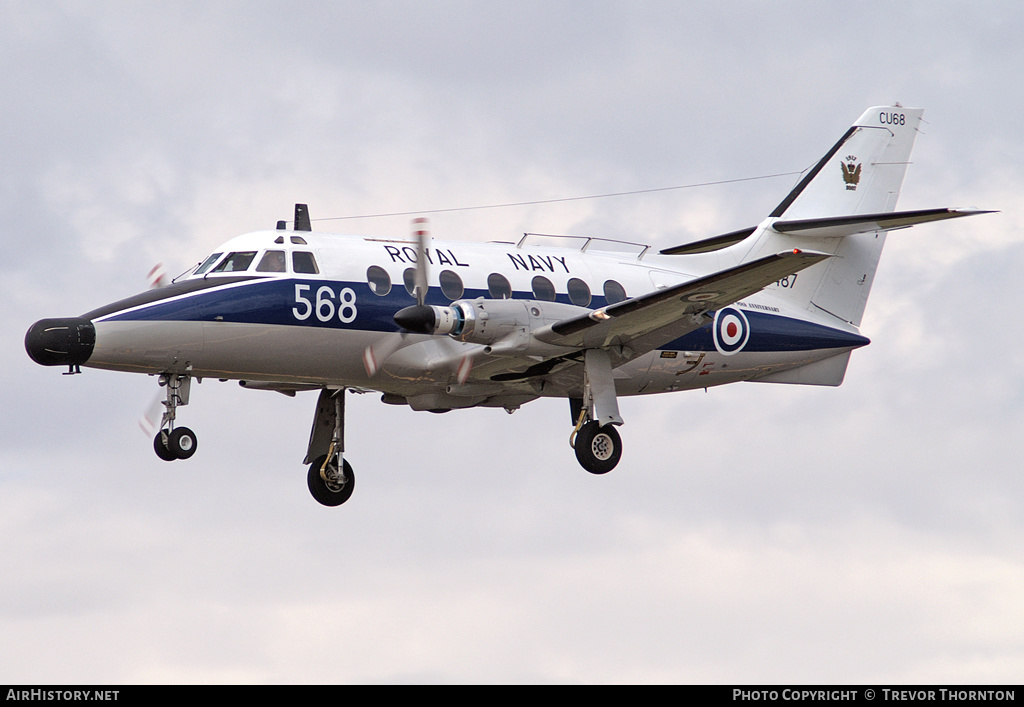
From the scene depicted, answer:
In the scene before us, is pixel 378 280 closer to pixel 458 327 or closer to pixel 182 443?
pixel 458 327

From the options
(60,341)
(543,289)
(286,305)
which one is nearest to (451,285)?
(543,289)

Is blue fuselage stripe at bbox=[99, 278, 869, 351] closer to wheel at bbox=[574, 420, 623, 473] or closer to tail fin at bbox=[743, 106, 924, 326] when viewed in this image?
wheel at bbox=[574, 420, 623, 473]

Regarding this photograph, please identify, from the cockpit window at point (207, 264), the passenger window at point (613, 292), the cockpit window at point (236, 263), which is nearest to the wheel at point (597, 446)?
the passenger window at point (613, 292)

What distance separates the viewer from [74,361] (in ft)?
61.2

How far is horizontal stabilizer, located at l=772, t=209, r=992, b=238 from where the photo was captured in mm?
21828

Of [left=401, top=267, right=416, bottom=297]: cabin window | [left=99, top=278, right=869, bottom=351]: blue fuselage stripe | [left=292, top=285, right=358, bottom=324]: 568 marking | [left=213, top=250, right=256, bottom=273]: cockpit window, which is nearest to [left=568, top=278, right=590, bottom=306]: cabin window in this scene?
[left=99, top=278, right=869, bottom=351]: blue fuselage stripe

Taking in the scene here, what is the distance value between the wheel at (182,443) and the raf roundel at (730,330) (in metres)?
8.23

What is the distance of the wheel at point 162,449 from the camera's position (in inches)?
743

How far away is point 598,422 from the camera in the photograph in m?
20.5

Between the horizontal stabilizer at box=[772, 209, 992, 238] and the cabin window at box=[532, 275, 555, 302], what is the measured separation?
4904 millimetres

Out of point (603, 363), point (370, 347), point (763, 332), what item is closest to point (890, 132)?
point (763, 332)

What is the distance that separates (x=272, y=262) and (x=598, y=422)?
4.90 m
